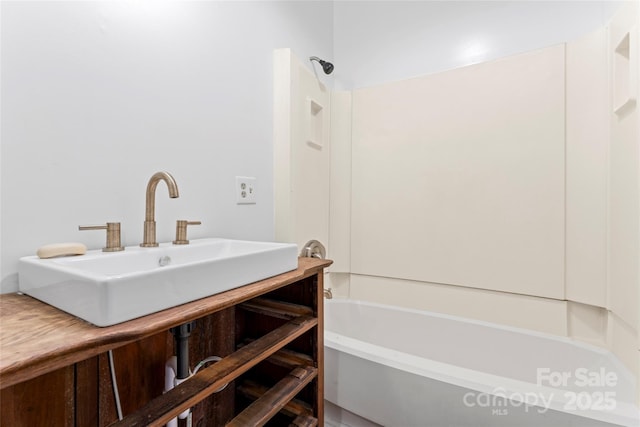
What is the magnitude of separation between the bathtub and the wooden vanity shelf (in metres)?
0.27

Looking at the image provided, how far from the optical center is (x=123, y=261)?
2.48ft

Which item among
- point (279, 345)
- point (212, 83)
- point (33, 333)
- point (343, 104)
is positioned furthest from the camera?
point (343, 104)

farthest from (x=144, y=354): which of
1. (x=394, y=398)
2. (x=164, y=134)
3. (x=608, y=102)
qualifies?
(x=608, y=102)

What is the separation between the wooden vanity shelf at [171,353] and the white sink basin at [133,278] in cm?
2

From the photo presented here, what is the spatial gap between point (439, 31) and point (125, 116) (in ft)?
6.16

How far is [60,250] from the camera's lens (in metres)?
0.68

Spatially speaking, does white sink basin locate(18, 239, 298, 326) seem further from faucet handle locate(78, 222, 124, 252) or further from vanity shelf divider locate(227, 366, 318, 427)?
vanity shelf divider locate(227, 366, 318, 427)

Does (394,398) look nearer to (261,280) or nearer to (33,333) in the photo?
(261,280)

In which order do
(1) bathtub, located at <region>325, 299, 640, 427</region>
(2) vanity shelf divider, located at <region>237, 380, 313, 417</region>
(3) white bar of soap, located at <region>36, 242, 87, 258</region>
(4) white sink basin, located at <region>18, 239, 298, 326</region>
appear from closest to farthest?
1. (4) white sink basin, located at <region>18, 239, 298, 326</region>
2. (3) white bar of soap, located at <region>36, 242, 87, 258</region>
3. (1) bathtub, located at <region>325, 299, 640, 427</region>
4. (2) vanity shelf divider, located at <region>237, 380, 313, 417</region>

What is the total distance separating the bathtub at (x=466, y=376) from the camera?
951mm

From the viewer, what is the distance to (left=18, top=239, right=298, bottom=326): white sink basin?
49cm

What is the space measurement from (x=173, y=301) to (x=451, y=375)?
99 cm

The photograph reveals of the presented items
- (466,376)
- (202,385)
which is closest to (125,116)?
(202,385)

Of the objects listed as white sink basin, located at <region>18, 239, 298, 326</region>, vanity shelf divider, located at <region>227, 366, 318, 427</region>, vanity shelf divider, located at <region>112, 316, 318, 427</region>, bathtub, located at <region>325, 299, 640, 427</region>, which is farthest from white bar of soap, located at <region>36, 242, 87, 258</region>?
bathtub, located at <region>325, 299, 640, 427</region>
